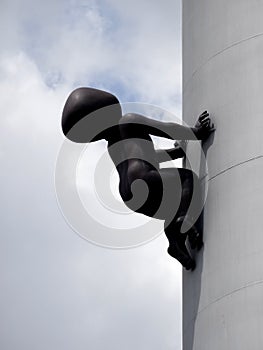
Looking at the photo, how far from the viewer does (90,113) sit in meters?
22.7

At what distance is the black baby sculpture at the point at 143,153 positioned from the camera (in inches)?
867

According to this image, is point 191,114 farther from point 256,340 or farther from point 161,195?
point 256,340

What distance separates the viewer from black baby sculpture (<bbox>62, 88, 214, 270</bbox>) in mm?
22031

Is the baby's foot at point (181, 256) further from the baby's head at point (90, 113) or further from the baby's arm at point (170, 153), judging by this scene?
the baby's head at point (90, 113)

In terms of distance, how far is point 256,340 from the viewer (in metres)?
19.9

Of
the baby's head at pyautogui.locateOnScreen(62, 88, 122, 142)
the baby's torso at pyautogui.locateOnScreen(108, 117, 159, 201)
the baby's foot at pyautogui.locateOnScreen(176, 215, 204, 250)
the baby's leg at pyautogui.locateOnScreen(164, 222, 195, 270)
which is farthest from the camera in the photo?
the baby's head at pyautogui.locateOnScreen(62, 88, 122, 142)

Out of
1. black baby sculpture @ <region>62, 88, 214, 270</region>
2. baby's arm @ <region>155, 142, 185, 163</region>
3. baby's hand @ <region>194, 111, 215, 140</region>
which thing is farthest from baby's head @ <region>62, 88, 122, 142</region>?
baby's hand @ <region>194, 111, 215, 140</region>

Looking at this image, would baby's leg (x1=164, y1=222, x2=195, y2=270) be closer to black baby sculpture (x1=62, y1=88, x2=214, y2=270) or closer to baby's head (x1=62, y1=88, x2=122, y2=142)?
black baby sculpture (x1=62, y1=88, x2=214, y2=270)

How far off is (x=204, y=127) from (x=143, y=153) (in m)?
0.99

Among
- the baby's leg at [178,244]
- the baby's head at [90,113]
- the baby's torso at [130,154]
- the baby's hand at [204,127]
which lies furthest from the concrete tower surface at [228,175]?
the baby's head at [90,113]

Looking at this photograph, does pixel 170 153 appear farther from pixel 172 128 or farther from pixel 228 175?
pixel 228 175

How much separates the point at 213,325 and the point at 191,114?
152 inches

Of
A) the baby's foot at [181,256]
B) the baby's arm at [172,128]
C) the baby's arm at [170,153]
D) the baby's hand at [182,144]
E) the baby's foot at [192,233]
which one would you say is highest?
the baby's arm at [172,128]

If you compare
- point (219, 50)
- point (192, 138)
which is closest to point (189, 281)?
point (192, 138)
